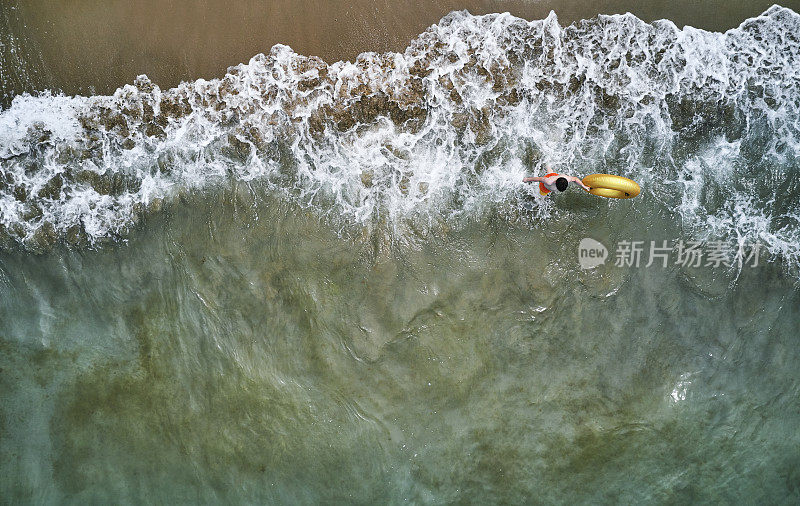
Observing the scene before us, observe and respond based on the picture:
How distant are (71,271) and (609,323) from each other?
5562 mm

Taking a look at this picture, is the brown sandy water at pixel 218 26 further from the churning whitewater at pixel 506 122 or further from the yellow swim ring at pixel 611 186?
the yellow swim ring at pixel 611 186

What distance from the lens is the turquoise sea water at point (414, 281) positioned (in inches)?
220

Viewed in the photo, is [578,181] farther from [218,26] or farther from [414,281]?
[218,26]

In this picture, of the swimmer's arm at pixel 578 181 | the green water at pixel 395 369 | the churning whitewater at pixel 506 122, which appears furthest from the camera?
the churning whitewater at pixel 506 122

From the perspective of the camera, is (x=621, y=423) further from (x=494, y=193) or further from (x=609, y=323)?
(x=494, y=193)

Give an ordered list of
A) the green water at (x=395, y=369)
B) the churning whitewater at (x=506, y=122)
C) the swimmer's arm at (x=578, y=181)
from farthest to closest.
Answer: the churning whitewater at (x=506, y=122) → the green water at (x=395, y=369) → the swimmer's arm at (x=578, y=181)

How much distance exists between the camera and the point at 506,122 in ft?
18.8

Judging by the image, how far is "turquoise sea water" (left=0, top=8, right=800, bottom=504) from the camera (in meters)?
5.59

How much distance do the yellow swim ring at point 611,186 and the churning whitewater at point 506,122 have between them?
28 centimetres

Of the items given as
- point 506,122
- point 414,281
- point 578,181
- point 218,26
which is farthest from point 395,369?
point 218,26

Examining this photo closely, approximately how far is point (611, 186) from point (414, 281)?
2132mm

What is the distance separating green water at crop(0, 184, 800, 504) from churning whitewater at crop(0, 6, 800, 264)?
1.05 feet

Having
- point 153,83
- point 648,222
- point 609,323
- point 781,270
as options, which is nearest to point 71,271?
point 153,83

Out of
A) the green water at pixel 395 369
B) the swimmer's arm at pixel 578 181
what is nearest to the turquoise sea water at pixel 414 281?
the green water at pixel 395 369
